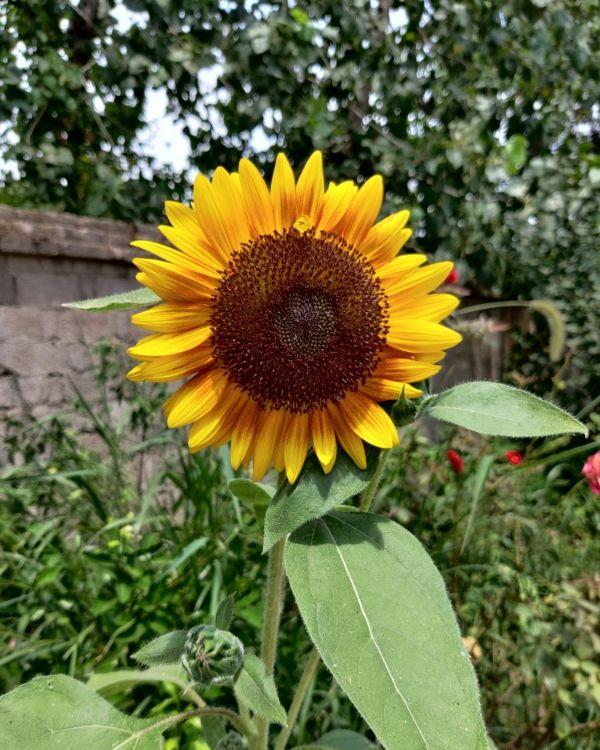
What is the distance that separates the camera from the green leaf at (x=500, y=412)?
58cm

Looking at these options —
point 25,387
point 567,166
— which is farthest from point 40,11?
point 567,166

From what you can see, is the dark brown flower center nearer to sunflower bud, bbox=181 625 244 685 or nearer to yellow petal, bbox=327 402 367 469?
yellow petal, bbox=327 402 367 469

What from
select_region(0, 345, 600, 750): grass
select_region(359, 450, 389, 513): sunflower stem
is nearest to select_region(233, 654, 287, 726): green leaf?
select_region(359, 450, 389, 513): sunflower stem

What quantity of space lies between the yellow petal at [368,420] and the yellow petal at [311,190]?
21cm

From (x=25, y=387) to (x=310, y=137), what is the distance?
1803 millimetres

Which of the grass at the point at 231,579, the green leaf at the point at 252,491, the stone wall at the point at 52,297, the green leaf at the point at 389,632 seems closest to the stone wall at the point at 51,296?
the stone wall at the point at 52,297

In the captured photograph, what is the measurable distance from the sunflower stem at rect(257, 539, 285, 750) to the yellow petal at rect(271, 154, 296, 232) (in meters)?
0.39

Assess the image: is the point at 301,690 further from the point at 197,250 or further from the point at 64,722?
the point at 197,250

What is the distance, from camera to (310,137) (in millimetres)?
2973

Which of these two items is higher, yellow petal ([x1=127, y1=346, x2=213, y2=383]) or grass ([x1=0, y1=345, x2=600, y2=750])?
yellow petal ([x1=127, y1=346, x2=213, y2=383])

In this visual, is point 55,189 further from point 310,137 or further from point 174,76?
point 310,137

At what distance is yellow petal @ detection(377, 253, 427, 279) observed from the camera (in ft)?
2.22

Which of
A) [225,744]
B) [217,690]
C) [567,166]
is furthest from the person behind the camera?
[567,166]

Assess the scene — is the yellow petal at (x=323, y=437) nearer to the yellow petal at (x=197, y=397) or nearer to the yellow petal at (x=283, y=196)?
the yellow petal at (x=197, y=397)
